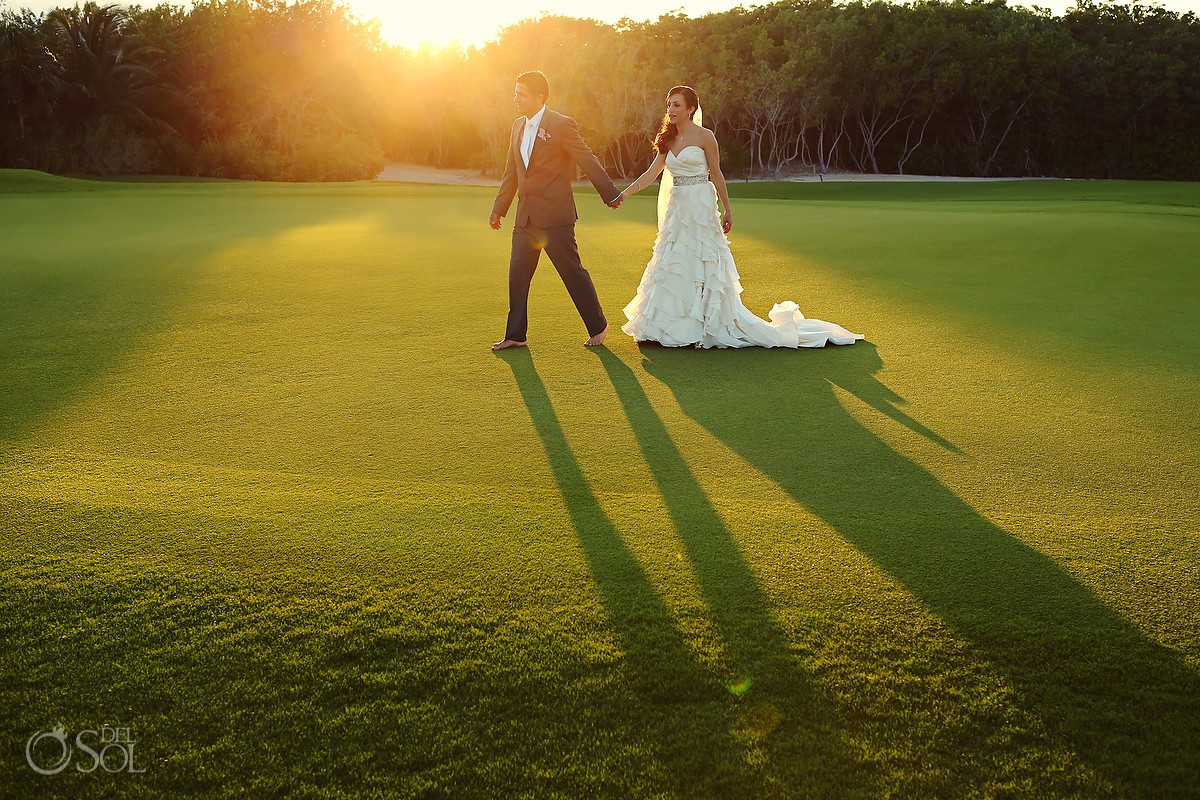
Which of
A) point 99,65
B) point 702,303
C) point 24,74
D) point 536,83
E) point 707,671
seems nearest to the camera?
point 707,671

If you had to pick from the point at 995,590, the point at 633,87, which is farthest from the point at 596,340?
the point at 633,87

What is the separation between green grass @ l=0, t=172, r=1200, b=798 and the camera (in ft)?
8.28

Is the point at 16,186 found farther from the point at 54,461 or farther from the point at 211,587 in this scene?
the point at 211,587

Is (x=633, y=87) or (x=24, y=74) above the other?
(x=633, y=87)

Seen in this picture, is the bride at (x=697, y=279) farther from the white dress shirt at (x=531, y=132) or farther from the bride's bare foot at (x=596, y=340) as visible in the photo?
the white dress shirt at (x=531, y=132)

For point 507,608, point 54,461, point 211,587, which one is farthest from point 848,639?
point 54,461

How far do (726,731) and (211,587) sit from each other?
2.00 meters

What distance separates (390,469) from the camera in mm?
4555

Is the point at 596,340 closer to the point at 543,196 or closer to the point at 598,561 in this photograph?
the point at 543,196

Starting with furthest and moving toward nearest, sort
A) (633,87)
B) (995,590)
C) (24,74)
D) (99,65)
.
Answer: (633,87), (99,65), (24,74), (995,590)

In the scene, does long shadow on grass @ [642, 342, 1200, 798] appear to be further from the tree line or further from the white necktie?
the tree line

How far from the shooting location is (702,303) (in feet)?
25.4

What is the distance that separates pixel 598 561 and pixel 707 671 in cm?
84

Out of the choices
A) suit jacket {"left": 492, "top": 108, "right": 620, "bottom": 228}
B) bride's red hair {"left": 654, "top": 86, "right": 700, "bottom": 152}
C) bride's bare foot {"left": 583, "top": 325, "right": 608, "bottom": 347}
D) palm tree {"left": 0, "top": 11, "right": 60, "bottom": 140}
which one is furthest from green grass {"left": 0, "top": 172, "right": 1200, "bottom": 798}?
palm tree {"left": 0, "top": 11, "right": 60, "bottom": 140}
